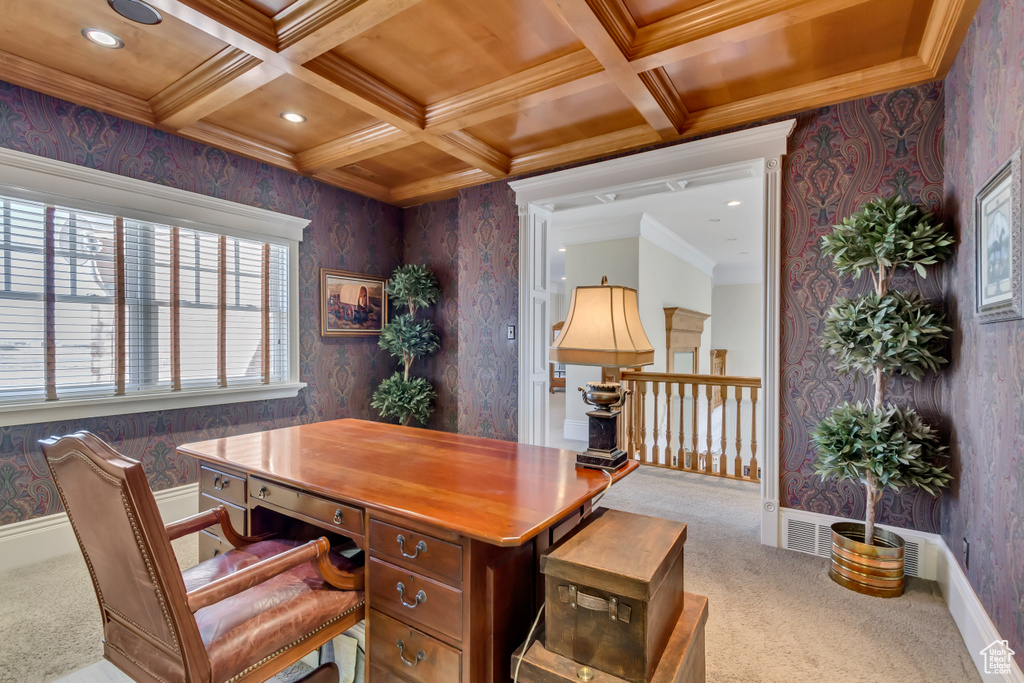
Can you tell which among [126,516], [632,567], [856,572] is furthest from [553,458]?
[856,572]

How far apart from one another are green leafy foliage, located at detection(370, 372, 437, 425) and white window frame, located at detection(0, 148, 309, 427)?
731 millimetres

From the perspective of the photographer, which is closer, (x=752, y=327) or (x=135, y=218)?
(x=135, y=218)

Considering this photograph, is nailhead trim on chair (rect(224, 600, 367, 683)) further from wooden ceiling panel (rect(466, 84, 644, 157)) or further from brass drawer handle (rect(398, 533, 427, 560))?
wooden ceiling panel (rect(466, 84, 644, 157))

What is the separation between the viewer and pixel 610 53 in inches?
88.1

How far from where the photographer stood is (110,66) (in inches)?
101

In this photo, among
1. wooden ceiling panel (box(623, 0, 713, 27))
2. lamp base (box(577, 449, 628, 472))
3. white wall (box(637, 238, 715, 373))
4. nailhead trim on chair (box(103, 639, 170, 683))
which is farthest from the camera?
white wall (box(637, 238, 715, 373))

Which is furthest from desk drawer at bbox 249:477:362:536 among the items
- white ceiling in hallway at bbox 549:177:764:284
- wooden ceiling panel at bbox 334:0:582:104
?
white ceiling in hallway at bbox 549:177:764:284

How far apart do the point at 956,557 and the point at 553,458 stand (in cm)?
197

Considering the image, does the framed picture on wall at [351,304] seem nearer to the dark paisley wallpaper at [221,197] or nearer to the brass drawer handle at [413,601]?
the dark paisley wallpaper at [221,197]

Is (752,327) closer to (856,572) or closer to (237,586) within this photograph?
(856,572)

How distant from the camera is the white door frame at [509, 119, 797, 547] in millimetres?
2873

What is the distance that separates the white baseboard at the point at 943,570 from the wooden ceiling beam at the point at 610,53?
2514mm

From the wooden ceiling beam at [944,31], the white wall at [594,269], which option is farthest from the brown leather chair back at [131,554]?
the white wall at [594,269]

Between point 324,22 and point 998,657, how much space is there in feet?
11.5
